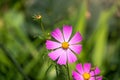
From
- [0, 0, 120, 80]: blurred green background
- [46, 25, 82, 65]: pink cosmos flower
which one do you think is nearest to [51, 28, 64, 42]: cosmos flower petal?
[46, 25, 82, 65]: pink cosmos flower

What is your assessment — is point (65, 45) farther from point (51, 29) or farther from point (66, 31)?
point (51, 29)

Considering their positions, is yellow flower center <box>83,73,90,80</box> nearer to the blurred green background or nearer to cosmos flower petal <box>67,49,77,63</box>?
cosmos flower petal <box>67,49,77,63</box>

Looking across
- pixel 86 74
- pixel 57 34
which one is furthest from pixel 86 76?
pixel 57 34

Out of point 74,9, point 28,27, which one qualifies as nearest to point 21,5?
point 28,27

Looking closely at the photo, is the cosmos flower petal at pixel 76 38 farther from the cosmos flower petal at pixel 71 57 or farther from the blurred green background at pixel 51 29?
the blurred green background at pixel 51 29

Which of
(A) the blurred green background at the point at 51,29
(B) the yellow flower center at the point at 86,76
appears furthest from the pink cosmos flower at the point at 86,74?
(A) the blurred green background at the point at 51,29

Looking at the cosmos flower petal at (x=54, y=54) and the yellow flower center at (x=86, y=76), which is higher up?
the cosmos flower petal at (x=54, y=54)

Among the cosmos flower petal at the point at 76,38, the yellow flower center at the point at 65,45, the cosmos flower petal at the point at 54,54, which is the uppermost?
the cosmos flower petal at the point at 76,38
